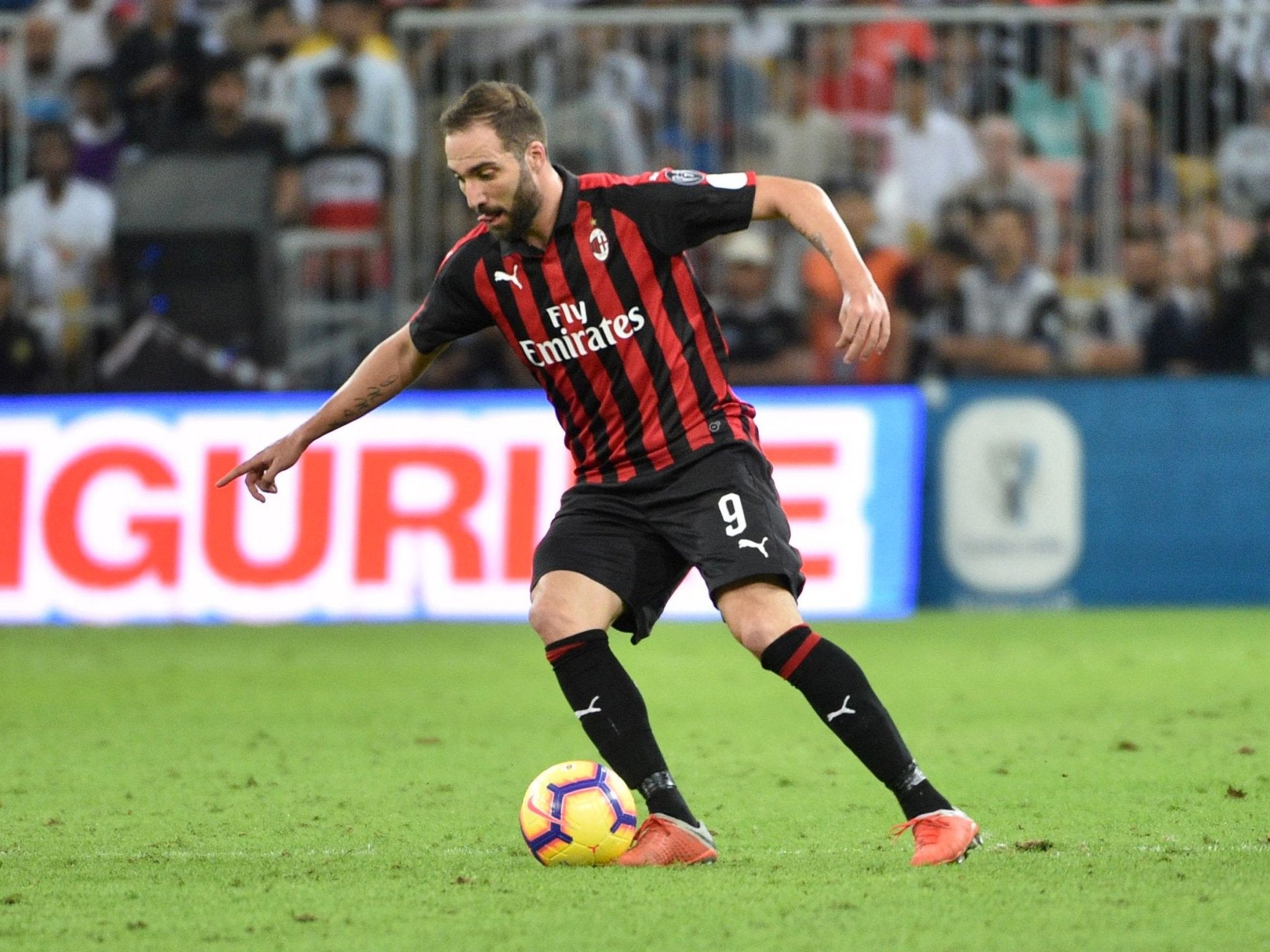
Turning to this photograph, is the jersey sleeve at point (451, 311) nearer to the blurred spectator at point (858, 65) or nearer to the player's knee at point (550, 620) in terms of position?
the player's knee at point (550, 620)

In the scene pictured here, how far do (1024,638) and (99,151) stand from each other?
718 cm

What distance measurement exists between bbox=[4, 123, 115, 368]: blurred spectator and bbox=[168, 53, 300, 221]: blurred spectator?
703 millimetres

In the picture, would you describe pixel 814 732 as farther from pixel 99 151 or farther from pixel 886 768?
pixel 99 151

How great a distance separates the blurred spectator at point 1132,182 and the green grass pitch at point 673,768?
2883 mm

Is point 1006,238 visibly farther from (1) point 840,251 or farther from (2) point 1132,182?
(1) point 840,251

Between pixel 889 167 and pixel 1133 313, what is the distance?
5.87ft

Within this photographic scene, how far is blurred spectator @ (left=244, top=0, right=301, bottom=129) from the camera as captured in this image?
529 inches

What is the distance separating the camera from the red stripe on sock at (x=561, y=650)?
522 cm

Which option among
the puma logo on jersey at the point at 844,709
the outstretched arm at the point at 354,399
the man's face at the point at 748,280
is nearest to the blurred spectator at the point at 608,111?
the man's face at the point at 748,280

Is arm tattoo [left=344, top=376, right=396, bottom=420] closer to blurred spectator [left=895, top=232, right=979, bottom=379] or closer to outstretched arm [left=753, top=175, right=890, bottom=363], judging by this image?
outstretched arm [left=753, top=175, right=890, bottom=363]

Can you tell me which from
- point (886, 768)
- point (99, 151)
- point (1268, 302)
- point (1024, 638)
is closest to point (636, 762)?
point (886, 768)

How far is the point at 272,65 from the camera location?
13727mm

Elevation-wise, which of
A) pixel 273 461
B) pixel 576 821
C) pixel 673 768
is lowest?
pixel 673 768

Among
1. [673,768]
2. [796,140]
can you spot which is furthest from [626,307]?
[796,140]
